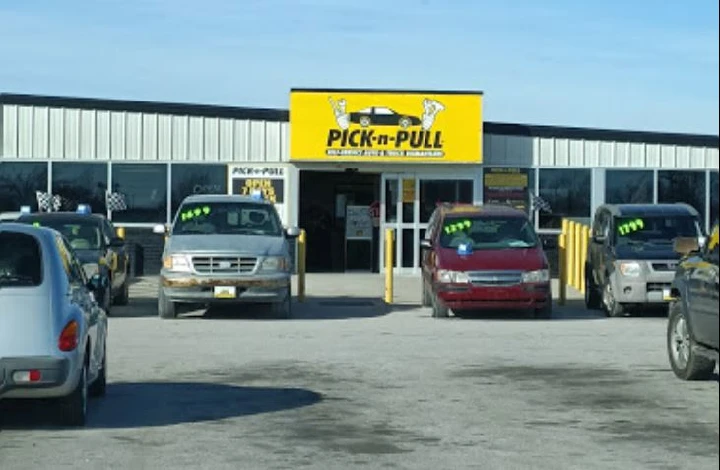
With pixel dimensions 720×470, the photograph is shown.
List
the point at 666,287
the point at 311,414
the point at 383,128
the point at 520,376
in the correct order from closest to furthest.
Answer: the point at 311,414 → the point at 520,376 → the point at 666,287 → the point at 383,128

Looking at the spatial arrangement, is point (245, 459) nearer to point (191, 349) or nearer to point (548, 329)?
point (191, 349)

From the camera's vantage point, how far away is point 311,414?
10594 mm

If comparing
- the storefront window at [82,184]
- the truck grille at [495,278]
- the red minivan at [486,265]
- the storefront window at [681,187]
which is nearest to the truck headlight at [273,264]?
the red minivan at [486,265]

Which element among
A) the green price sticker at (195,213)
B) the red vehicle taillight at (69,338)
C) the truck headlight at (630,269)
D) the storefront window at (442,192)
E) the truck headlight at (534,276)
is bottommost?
the red vehicle taillight at (69,338)

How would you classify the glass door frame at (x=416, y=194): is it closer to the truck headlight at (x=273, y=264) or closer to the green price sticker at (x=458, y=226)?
the green price sticker at (x=458, y=226)

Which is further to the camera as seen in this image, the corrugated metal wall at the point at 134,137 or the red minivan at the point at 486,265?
the corrugated metal wall at the point at 134,137

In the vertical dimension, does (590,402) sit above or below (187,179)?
below

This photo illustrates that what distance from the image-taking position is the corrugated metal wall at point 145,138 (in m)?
29.3

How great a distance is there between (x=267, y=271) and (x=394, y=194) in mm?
11679

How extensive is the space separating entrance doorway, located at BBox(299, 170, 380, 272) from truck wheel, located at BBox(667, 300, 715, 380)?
Answer: 18275 millimetres

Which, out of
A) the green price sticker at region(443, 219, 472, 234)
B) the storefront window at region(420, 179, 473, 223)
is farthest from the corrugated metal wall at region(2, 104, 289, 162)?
the green price sticker at region(443, 219, 472, 234)

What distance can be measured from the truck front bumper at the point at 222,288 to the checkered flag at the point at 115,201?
1106cm

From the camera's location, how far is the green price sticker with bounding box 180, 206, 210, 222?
19.9 m

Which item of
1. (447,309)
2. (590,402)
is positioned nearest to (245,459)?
(590,402)
